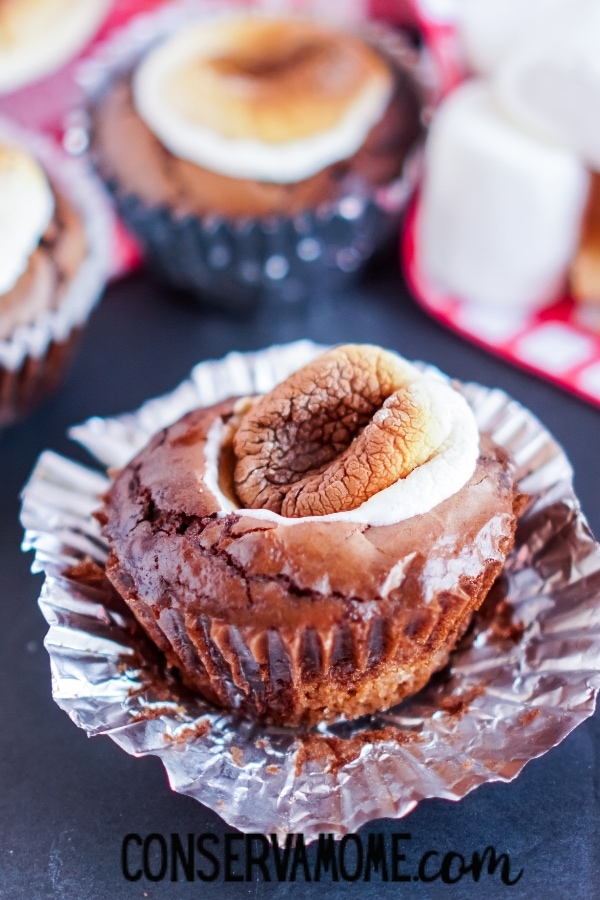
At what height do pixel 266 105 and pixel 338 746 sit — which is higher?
pixel 266 105

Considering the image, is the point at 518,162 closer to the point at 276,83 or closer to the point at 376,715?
the point at 276,83

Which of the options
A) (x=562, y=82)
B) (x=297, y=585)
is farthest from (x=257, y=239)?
(x=297, y=585)

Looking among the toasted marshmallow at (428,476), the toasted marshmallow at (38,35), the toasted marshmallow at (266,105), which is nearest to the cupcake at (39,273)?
the toasted marshmallow at (266,105)

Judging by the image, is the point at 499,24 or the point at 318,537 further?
the point at 499,24

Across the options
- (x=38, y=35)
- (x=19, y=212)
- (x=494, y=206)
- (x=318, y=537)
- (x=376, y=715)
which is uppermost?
(x=38, y=35)

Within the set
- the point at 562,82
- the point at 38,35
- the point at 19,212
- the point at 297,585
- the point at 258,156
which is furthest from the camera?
the point at 38,35

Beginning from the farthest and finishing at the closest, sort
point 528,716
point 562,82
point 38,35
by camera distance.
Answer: point 38,35 → point 562,82 → point 528,716
